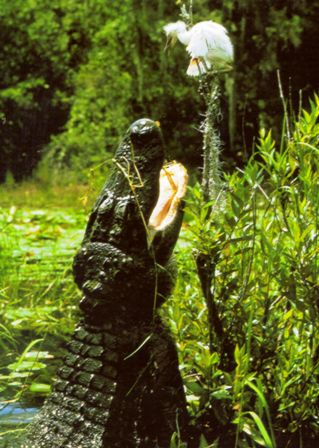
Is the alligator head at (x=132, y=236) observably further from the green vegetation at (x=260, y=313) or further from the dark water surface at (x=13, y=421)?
the dark water surface at (x=13, y=421)

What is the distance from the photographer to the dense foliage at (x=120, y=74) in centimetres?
1201

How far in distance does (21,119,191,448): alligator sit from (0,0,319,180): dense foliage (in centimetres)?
809

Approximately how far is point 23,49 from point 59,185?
3559 millimetres

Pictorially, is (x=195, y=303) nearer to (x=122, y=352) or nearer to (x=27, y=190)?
(x=122, y=352)

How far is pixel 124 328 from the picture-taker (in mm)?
2523

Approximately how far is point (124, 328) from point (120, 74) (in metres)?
11.0

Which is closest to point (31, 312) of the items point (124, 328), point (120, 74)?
point (124, 328)

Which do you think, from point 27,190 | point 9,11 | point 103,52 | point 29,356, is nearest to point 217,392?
point 29,356

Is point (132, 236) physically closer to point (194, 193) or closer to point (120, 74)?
point (194, 193)

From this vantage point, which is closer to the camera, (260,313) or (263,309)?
(263,309)

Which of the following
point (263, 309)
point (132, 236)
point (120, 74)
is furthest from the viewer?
point (120, 74)

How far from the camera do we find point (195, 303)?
138 inches

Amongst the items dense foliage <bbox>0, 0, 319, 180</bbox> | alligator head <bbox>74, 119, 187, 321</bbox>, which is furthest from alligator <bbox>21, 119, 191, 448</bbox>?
dense foliage <bbox>0, 0, 319, 180</bbox>

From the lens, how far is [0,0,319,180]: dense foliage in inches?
473
